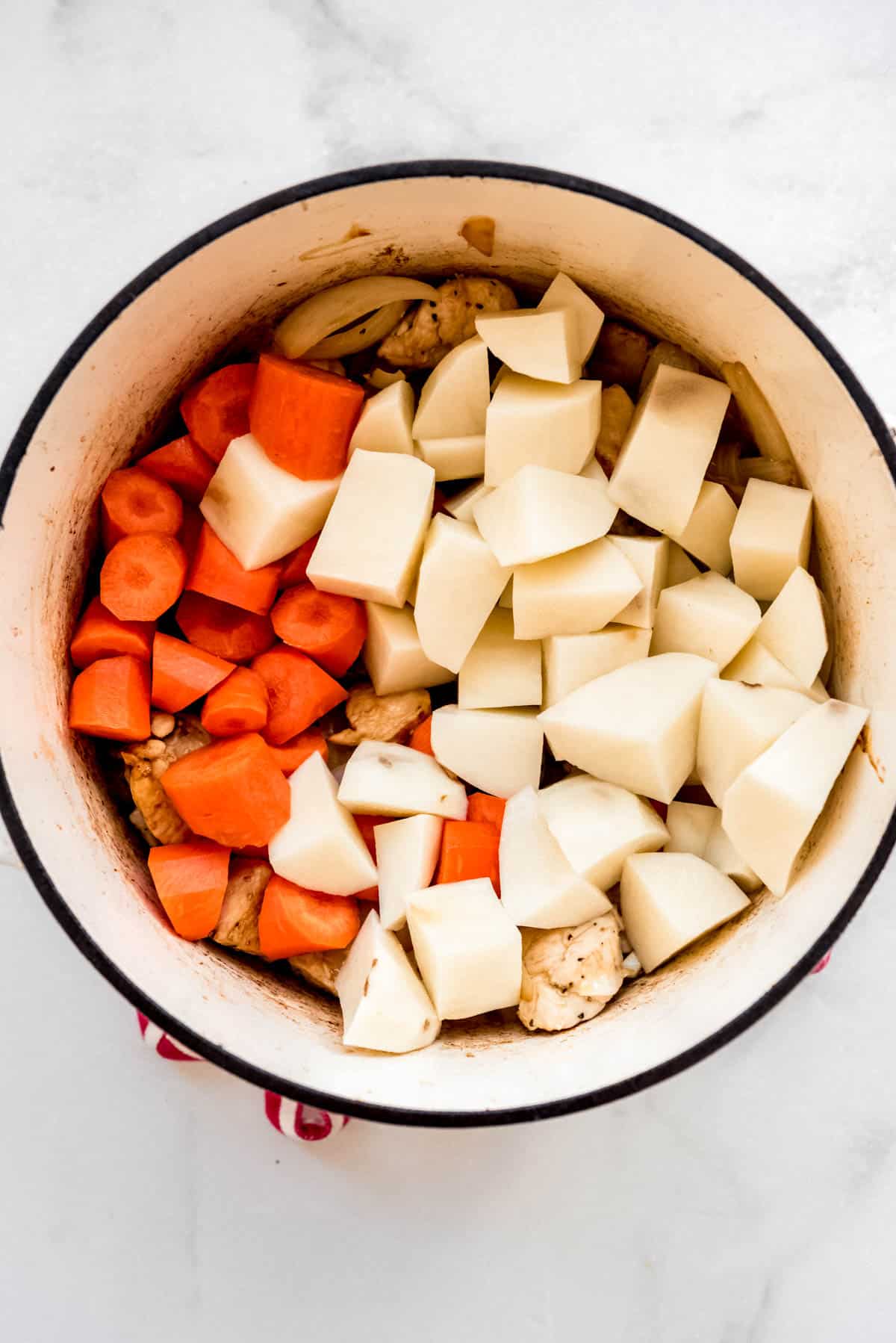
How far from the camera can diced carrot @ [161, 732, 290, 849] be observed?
1.15 meters

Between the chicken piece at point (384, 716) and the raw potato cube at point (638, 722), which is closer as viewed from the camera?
the raw potato cube at point (638, 722)

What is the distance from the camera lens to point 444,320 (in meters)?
1.17

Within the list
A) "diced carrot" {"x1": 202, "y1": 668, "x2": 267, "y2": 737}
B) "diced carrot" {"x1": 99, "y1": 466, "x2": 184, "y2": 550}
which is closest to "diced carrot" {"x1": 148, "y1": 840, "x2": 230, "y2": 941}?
"diced carrot" {"x1": 202, "y1": 668, "x2": 267, "y2": 737}

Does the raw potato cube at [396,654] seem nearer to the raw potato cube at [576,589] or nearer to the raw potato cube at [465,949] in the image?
the raw potato cube at [576,589]

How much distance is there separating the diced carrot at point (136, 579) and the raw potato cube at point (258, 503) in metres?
0.08

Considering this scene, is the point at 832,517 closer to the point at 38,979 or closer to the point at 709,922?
the point at 709,922

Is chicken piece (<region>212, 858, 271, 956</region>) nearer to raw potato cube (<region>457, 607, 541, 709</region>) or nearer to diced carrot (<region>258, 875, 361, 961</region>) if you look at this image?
diced carrot (<region>258, 875, 361, 961</region>)

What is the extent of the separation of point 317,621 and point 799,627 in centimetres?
53

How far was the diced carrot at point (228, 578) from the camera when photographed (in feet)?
3.86

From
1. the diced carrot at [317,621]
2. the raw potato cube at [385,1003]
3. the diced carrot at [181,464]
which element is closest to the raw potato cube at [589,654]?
the diced carrot at [317,621]

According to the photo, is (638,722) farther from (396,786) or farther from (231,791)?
(231,791)

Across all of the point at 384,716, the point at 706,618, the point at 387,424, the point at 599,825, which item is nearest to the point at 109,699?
the point at 384,716

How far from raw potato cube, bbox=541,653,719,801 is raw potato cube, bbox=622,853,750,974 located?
0.08 m

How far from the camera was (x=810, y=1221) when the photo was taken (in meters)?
1.43
